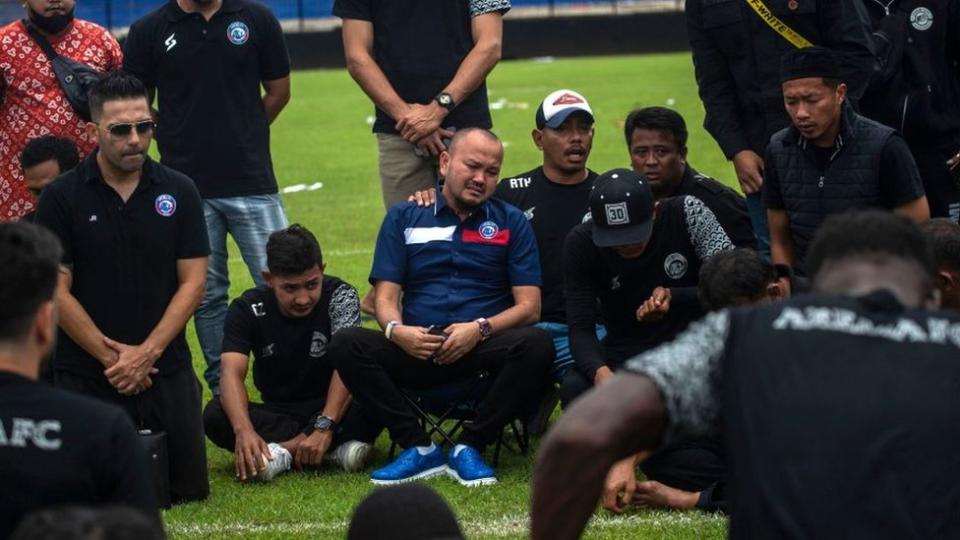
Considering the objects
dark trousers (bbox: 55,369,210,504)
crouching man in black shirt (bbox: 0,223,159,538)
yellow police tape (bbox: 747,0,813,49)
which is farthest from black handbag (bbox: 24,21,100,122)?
crouching man in black shirt (bbox: 0,223,159,538)

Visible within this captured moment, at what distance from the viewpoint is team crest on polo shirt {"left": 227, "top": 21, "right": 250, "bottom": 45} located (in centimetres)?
957

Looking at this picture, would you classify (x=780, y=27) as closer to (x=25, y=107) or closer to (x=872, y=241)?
(x=25, y=107)

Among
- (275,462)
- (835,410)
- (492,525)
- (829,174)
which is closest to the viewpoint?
(835,410)

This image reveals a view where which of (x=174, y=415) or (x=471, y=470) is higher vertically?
(x=174, y=415)

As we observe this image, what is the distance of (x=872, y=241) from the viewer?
3.74 m

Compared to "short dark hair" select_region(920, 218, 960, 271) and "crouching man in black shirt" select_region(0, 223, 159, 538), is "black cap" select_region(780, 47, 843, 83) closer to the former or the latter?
"short dark hair" select_region(920, 218, 960, 271)

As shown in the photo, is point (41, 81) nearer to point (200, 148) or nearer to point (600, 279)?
point (200, 148)

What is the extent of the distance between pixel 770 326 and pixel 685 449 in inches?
159

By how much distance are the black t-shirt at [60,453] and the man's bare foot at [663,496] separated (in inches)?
133

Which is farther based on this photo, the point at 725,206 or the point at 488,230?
the point at 725,206

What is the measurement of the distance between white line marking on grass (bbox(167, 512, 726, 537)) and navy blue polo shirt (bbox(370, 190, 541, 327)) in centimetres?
152

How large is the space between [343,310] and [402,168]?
1.34 metres

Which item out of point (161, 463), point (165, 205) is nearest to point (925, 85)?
point (165, 205)

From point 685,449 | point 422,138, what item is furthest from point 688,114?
point 685,449
